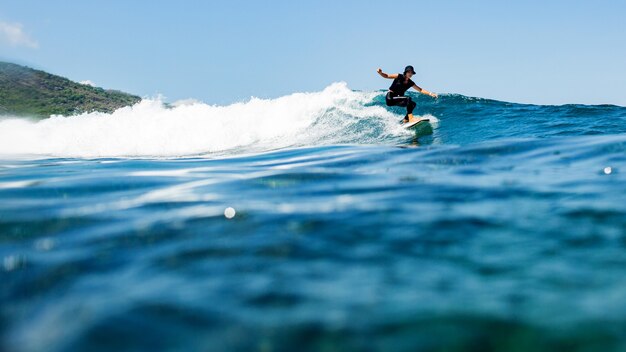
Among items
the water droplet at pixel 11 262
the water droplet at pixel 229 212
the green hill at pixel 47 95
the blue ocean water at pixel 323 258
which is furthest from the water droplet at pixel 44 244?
the green hill at pixel 47 95

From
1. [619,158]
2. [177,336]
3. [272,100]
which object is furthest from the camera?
[272,100]

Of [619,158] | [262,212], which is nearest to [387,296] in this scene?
[262,212]

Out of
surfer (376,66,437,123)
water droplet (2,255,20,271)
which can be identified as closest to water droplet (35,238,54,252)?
water droplet (2,255,20,271)

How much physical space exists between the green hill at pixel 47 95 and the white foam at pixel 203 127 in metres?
32.8

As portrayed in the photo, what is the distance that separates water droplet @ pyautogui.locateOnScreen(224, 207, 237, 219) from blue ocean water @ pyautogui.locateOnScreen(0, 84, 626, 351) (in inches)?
1.7

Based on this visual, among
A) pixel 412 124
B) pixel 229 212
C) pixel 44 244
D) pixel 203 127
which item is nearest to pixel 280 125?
pixel 203 127

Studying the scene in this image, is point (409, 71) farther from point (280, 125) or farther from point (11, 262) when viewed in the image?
point (11, 262)

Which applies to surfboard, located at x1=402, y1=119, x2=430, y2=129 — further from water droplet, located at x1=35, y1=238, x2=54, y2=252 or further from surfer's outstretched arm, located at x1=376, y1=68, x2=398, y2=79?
water droplet, located at x1=35, y1=238, x2=54, y2=252

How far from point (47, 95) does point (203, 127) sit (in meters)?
50.2

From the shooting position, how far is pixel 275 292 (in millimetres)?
2199

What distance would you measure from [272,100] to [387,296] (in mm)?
17682

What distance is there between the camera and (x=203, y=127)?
17.7m

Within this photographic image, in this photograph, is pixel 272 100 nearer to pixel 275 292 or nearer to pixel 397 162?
pixel 397 162

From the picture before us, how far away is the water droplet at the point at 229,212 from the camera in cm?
352
